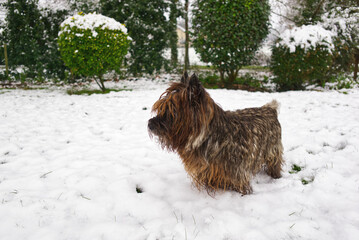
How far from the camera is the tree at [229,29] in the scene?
7850mm

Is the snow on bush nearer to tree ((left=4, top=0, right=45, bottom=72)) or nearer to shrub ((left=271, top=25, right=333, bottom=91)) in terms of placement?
shrub ((left=271, top=25, right=333, bottom=91))

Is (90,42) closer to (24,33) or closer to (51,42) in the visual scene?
(51,42)

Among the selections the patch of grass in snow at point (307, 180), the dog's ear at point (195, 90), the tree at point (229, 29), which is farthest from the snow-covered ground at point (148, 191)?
the tree at point (229, 29)

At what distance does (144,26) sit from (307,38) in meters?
7.45

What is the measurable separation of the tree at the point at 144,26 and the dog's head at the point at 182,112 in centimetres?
1007

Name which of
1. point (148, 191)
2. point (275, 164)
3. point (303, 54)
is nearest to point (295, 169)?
point (275, 164)

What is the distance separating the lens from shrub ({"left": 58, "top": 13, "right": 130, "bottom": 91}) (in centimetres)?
732

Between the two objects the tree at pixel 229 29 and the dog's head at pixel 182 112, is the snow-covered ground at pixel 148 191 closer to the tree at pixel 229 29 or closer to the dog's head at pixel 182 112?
the dog's head at pixel 182 112

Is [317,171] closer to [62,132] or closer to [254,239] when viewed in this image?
[254,239]

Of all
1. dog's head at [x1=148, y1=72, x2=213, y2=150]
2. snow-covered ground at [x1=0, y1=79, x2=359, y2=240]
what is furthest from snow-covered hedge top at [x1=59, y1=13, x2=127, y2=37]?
dog's head at [x1=148, y1=72, x2=213, y2=150]

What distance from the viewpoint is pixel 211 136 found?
7.18 ft

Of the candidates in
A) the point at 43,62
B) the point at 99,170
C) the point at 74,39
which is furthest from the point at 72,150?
the point at 43,62

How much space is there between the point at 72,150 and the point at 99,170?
90 centimetres

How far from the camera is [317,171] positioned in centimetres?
285
